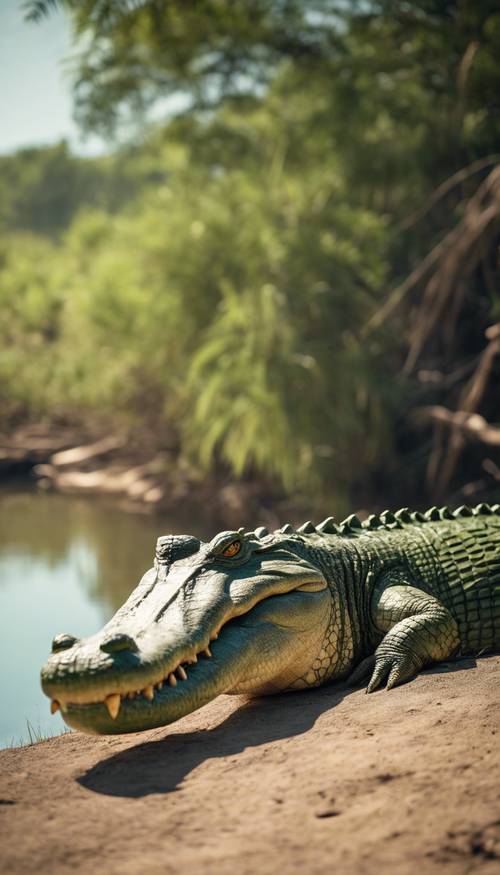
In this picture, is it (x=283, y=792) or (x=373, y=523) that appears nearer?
(x=283, y=792)

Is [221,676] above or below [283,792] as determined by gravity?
above

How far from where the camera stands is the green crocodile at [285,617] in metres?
2.91

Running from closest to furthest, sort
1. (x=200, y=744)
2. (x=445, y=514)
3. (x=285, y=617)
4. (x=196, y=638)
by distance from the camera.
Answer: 1. (x=196, y=638)
2. (x=200, y=744)
3. (x=285, y=617)
4. (x=445, y=514)

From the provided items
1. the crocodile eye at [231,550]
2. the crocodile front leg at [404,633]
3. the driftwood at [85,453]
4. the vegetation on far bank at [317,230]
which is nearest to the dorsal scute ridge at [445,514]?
the crocodile front leg at [404,633]

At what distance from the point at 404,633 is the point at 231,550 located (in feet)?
2.75

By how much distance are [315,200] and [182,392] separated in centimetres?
341

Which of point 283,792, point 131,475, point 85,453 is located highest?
point 85,453

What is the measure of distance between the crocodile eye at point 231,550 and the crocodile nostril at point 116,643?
32.5 inches

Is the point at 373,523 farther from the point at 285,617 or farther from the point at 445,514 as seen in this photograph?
the point at 285,617

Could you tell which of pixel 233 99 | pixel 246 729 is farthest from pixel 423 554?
pixel 233 99

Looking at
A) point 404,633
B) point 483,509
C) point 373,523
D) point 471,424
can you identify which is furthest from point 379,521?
point 471,424

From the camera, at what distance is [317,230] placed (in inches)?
462

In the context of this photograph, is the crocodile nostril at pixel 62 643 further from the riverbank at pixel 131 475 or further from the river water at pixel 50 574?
the riverbank at pixel 131 475

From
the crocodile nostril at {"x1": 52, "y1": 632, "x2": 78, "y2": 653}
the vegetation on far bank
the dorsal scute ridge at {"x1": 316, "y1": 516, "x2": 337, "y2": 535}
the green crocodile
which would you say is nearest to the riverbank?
the vegetation on far bank
